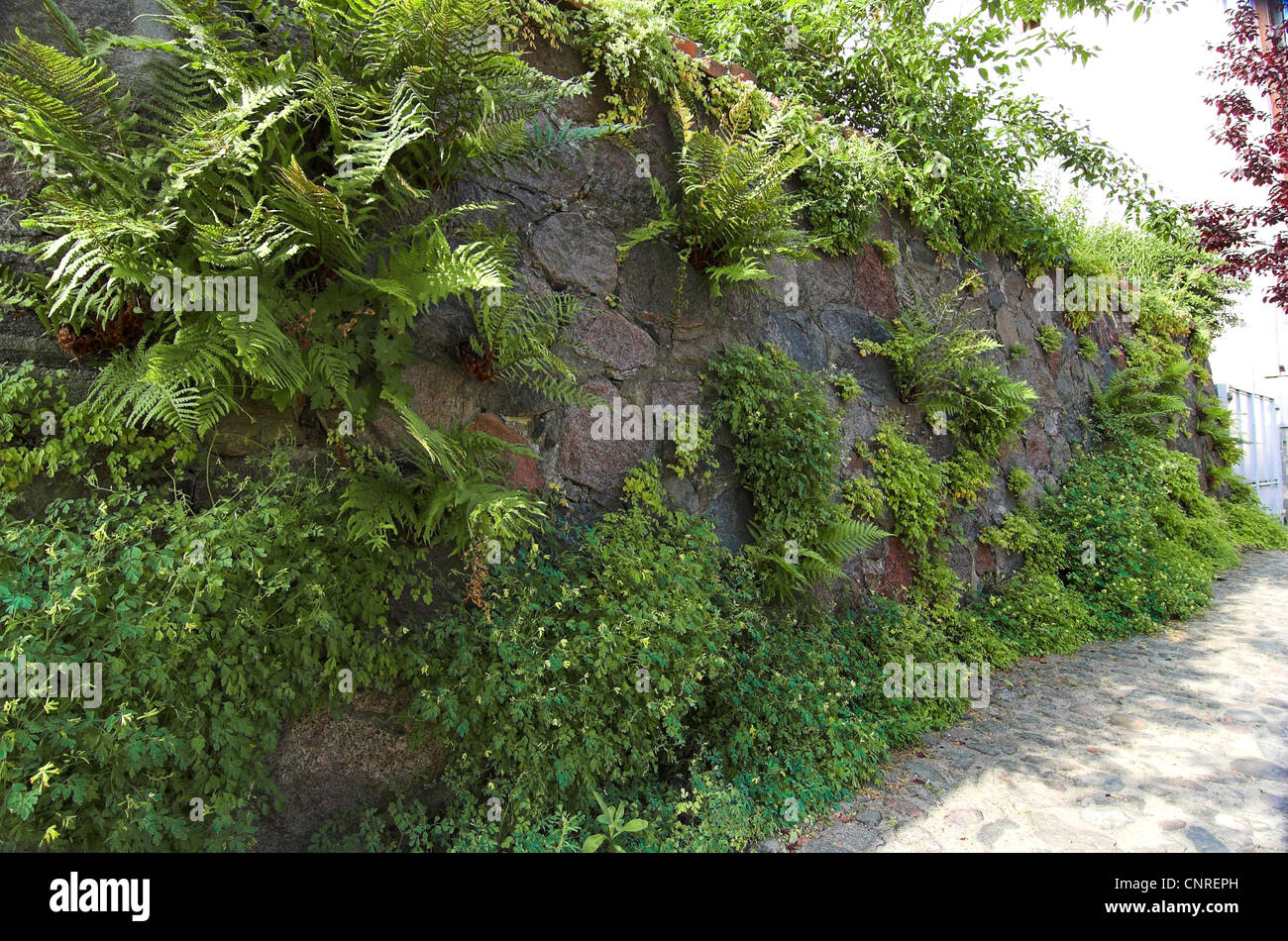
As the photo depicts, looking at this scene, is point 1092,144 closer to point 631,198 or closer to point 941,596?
A: point 941,596

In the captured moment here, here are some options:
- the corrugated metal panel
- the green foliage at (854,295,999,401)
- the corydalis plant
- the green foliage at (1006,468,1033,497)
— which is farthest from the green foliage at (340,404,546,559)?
the corrugated metal panel

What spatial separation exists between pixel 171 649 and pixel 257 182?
1.58 m

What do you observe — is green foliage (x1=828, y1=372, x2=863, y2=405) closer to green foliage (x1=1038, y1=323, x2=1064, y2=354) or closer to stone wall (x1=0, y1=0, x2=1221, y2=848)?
stone wall (x1=0, y1=0, x2=1221, y2=848)

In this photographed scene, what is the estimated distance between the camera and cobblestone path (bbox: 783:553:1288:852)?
285 centimetres

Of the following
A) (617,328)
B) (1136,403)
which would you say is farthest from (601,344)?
(1136,403)

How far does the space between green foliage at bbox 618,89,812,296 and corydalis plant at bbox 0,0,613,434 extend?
1.15 meters

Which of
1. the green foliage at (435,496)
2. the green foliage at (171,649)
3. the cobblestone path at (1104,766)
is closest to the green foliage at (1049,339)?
the cobblestone path at (1104,766)

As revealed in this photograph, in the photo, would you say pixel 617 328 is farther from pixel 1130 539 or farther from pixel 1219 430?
pixel 1219 430

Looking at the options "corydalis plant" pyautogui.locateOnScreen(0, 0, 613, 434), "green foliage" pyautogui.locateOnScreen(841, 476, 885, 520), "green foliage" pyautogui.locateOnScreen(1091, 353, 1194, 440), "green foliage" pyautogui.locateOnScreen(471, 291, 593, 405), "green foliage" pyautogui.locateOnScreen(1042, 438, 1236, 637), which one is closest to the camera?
"corydalis plant" pyautogui.locateOnScreen(0, 0, 613, 434)

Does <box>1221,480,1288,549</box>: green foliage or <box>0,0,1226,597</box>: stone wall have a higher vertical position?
<box>0,0,1226,597</box>: stone wall

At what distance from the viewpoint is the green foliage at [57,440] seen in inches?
90.1

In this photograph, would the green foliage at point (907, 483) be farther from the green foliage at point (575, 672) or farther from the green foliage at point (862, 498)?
the green foliage at point (575, 672)

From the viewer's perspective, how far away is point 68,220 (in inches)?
85.5

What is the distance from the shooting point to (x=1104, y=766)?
11.3 ft
